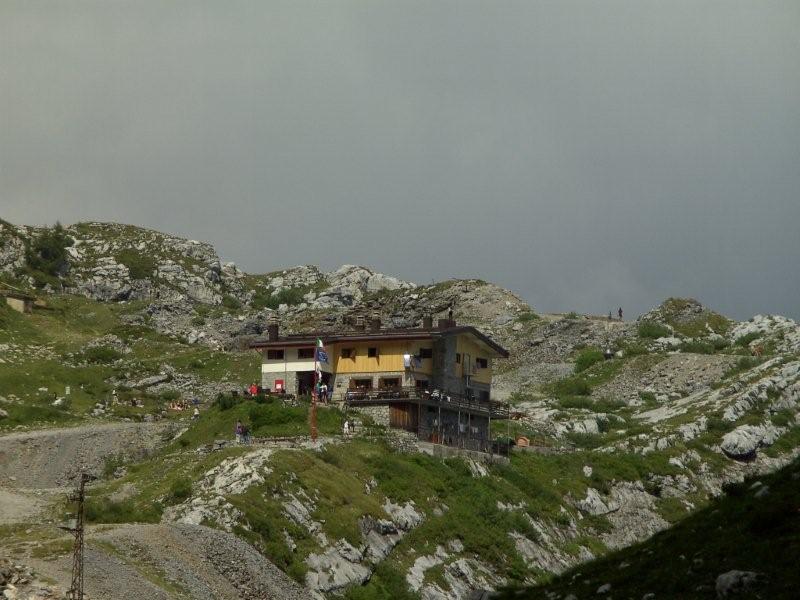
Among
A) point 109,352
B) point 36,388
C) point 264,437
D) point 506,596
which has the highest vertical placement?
point 109,352

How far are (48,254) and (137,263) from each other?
14.8 metres

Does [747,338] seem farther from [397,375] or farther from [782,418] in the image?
[397,375]

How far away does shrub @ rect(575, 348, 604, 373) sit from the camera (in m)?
137

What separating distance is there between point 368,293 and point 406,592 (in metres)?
135

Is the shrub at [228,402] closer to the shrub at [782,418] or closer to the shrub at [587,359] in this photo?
the shrub at [782,418]

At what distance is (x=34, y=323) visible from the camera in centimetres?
13125

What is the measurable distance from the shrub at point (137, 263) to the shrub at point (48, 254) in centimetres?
943

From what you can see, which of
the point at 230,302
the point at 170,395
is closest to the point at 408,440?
the point at 170,395

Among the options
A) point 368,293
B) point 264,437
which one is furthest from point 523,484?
point 368,293

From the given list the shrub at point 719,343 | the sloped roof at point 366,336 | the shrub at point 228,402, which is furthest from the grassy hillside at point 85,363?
the shrub at point 719,343

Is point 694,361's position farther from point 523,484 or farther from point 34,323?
point 34,323

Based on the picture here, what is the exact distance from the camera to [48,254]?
179 meters

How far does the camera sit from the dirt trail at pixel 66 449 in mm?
75250

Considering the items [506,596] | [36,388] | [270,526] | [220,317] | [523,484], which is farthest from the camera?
[220,317]
